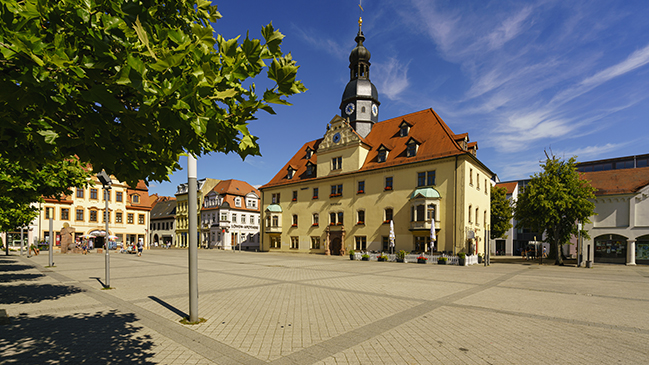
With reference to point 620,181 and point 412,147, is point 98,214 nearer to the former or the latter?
point 412,147

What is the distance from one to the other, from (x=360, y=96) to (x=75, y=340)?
1513 inches

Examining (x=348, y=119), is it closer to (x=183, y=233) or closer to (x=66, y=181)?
(x=66, y=181)

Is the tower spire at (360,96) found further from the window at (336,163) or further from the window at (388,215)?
the window at (388,215)

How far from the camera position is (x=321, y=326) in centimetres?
715

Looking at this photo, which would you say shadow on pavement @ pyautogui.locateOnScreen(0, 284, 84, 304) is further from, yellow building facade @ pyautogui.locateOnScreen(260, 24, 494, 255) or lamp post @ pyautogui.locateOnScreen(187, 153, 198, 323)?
yellow building facade @ pyautogui.locateOnScreen(260, 24, 494, 255)

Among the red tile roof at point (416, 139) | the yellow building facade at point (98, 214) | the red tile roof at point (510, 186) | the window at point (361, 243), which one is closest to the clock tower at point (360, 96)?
the red tile roof at point (416, 139)

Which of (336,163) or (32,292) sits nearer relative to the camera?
(32,292)

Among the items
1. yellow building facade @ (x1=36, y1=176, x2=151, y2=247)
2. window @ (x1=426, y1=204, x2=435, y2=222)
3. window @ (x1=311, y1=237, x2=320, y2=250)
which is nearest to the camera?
window @ (x1=426, y1=204, x2=435, y2=222)

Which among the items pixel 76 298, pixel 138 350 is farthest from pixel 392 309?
pixel 76 298

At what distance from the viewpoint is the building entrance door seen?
38625mm

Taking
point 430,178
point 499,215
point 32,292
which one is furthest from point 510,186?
point 32,292

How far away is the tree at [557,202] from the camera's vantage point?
29.5 metres

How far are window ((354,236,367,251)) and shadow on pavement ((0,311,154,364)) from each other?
97.1 feet

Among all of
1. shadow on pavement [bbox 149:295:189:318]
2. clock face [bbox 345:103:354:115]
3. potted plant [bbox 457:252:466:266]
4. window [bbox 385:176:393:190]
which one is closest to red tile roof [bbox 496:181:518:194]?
clock face [bbox 345:103:354:115]
